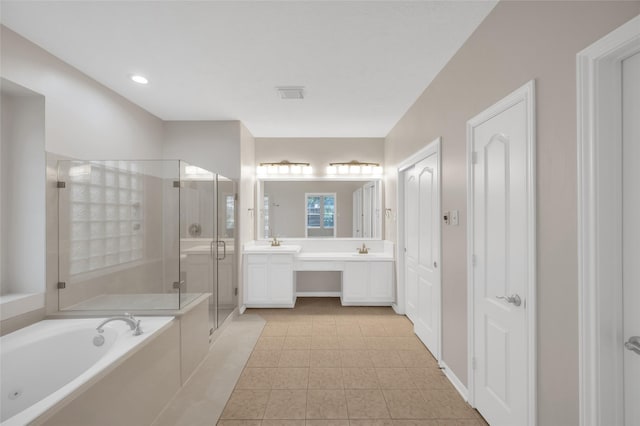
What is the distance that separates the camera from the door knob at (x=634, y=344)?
105cm

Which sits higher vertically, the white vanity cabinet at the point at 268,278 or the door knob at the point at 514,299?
the door knob at the point at 514,299

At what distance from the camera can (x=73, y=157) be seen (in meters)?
2.55

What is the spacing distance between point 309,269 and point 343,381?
202cm

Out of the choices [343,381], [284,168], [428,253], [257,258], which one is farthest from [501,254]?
[284,168]

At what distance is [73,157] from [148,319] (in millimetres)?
1535

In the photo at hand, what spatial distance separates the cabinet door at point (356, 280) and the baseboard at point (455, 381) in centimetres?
176

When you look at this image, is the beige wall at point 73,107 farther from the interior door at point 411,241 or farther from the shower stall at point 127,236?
the interior door at point 411,241

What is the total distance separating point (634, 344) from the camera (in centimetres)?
106

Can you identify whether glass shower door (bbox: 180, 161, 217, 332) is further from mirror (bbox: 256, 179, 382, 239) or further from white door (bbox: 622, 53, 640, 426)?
white door (bbox: 622, 53, 640, 426)

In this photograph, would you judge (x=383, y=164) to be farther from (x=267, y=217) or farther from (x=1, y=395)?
(x=1, y=395)

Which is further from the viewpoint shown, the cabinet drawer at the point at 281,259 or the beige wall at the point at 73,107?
the cabinet drawer at the point at 281,259

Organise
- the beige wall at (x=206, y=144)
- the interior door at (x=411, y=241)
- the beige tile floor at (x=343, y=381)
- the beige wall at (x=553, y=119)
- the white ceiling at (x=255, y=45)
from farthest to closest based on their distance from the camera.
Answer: the beige wall at (x=206, y=144) < the interior door at (x=411, y=241) < the beige tile floor at (x=343, y=381) < the white ceiling at (x=255, y=45) < the beige wall at (x=553, y=119)

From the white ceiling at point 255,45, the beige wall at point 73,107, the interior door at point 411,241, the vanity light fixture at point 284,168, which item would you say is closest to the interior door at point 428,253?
the interior door at point 411,241

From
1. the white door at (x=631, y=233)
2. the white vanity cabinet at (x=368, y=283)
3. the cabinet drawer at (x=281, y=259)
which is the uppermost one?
the white door at (x=631, y=233)
